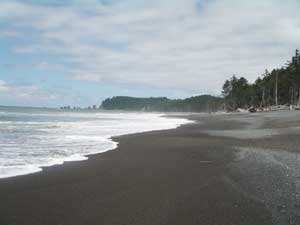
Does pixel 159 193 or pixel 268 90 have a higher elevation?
pixel 268 90

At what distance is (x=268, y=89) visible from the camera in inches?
3300

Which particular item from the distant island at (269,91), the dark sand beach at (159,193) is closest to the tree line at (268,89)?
the distant island at (269,91)

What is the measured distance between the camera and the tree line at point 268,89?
68.2 m

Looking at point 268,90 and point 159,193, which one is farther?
point 268,90

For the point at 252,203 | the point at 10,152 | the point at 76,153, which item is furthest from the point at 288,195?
the point at 10,152

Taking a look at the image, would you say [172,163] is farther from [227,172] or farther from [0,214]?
[0,214]

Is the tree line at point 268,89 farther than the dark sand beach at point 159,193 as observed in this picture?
Yes

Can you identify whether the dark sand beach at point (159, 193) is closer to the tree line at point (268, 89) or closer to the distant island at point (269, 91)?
the distant island at point (269, 91)

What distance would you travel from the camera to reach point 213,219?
16.3ft

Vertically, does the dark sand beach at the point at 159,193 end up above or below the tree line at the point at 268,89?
below

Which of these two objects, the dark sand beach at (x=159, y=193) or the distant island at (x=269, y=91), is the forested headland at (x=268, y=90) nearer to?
the distant island at (x=269, y=91)

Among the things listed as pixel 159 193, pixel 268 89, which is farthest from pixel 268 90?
pixel 159 193

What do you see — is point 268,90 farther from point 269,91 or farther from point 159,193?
point 159,193

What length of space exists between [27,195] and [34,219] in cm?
148
